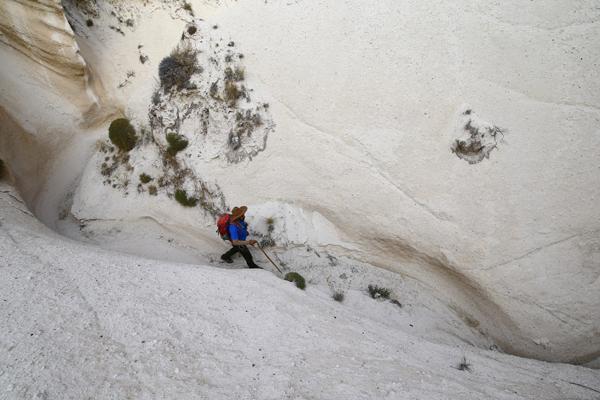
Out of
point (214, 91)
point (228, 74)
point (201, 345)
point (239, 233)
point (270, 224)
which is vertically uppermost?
point (228, 74)

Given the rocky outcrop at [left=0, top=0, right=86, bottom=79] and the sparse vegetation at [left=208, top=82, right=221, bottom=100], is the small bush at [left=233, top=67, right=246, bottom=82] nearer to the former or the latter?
the sparse vegetation at [left=208, top=82, right=221, bottom=100]

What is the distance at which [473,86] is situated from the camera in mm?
9883

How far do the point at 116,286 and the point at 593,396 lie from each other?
9.37m

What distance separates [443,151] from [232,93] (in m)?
6.96

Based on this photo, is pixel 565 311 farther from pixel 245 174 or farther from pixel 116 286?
pixel 116 286

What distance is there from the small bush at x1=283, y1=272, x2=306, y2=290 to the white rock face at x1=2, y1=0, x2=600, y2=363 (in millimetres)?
1362

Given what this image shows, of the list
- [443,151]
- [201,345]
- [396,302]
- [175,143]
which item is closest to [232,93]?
[175,143]

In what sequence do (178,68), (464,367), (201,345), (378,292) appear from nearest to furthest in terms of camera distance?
(201,345) → (464,367) → (378,292) → (178,68)

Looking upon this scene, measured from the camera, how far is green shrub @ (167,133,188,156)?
41.6 feet

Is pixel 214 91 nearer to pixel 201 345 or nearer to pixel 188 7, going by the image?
pixel 188 7

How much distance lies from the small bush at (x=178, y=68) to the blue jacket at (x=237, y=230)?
19.3ft

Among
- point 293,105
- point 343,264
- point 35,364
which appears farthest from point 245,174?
point 35,364

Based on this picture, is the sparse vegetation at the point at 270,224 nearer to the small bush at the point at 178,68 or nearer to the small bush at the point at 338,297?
the small bush at the point at 338,297

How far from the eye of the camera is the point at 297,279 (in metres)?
9.78
